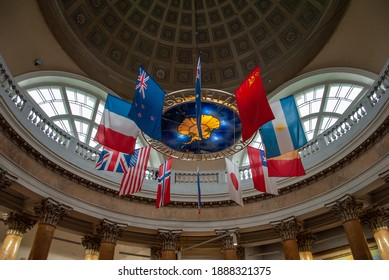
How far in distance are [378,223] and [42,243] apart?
11.4 meters

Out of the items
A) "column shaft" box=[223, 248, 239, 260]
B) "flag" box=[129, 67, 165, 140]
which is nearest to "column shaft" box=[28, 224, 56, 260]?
"flag" box=[129, 67, 165, 140]

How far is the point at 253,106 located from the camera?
24.2 feet

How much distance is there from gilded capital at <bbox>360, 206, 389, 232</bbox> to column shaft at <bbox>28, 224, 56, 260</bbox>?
36.3 feet

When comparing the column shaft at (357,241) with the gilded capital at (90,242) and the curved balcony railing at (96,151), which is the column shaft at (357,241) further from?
the gilded capital at (90,242)

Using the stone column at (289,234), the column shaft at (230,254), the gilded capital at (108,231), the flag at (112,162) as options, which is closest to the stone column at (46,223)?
the gilded capital at (108,231)

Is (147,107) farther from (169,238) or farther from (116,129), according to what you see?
(169,238)

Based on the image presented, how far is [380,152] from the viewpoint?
8945 mm

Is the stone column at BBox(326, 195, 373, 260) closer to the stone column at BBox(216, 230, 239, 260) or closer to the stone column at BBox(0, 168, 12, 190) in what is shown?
the stone column at BBox(216, 230, 239, 260)

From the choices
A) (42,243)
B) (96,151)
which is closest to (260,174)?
(96,151)

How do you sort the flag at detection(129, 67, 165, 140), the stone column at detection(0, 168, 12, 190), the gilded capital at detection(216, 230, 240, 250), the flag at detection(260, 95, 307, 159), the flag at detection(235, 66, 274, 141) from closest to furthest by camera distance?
the flag at detection(235, 66, 274, 141), the flag at detection(129, 67, 165, 140), the flag at detection(260, 95, 307, 159), the stone column at detection(0, 168, 12, 190), the gilded capital at detection(216, 230, 240, 250)

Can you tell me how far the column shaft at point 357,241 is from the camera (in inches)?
346

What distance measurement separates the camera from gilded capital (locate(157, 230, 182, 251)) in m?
11.6
